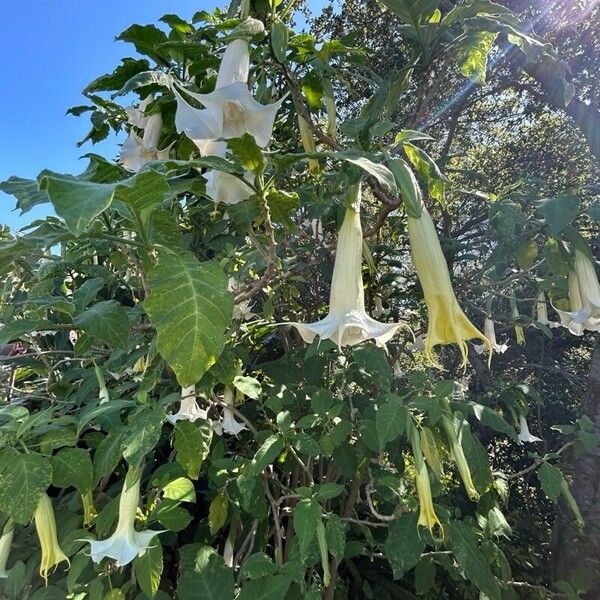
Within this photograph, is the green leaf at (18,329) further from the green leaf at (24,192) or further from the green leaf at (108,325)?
the green leaf at (24,192)

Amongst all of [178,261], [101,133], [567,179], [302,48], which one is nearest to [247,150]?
[178,261]

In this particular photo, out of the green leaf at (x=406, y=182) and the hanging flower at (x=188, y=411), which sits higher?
the green leaf at (x=406, y=182)

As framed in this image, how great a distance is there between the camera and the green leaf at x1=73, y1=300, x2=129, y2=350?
900mm

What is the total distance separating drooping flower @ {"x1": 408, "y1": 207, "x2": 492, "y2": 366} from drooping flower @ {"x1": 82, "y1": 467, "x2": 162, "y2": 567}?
1.96 feet

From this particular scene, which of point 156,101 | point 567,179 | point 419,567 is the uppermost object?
point 567,179

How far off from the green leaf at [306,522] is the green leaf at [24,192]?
73 centimetres

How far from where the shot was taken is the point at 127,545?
0.88 m

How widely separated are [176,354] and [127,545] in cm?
50

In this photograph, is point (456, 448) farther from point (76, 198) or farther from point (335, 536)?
point (76, 198)

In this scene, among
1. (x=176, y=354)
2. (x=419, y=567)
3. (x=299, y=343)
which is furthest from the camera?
(x=299, y=343)

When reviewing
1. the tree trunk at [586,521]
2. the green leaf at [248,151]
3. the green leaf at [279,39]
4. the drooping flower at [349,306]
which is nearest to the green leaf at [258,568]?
the drooping flower at [349,306]

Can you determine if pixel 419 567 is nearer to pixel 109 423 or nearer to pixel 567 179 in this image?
pixel 109 423

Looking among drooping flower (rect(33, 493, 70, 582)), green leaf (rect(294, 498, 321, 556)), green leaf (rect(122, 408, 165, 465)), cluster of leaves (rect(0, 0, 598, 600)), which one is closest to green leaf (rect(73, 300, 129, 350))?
cluster of leaves (rect(0, 0, 598, 600))

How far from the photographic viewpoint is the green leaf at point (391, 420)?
1022mm
